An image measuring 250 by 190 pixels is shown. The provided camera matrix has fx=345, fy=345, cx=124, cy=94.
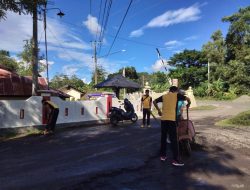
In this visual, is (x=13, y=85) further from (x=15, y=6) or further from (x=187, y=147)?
(x=187, y=147)

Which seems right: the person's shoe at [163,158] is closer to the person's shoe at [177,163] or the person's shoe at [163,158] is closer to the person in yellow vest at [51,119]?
the person's shoe at [177,163]

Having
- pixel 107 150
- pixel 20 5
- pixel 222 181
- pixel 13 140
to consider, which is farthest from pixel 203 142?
pixel 20 5

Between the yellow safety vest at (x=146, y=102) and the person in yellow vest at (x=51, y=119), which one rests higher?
the yellow safety vest at (x=146, y=102)

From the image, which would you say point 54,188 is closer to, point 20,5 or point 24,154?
point 24,154

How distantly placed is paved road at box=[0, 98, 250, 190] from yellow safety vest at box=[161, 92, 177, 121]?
1047 millimetres

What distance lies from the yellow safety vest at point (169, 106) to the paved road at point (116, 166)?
105 centimetres

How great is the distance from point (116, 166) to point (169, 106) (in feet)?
5.93

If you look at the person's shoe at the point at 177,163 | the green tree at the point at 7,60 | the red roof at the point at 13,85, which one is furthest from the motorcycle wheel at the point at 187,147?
the green tree at the point at 7,60

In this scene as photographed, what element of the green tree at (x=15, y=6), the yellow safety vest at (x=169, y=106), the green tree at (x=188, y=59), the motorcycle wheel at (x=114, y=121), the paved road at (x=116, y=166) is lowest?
the paved road at (x=116, y=166)

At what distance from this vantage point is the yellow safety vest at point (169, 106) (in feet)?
25.7

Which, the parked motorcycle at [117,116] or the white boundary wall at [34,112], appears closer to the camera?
the white boundary wall at [34,112]

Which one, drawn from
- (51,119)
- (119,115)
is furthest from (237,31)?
(51,119)

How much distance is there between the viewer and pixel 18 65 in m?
65.5

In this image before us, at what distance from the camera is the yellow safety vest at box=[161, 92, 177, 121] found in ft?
25.7
